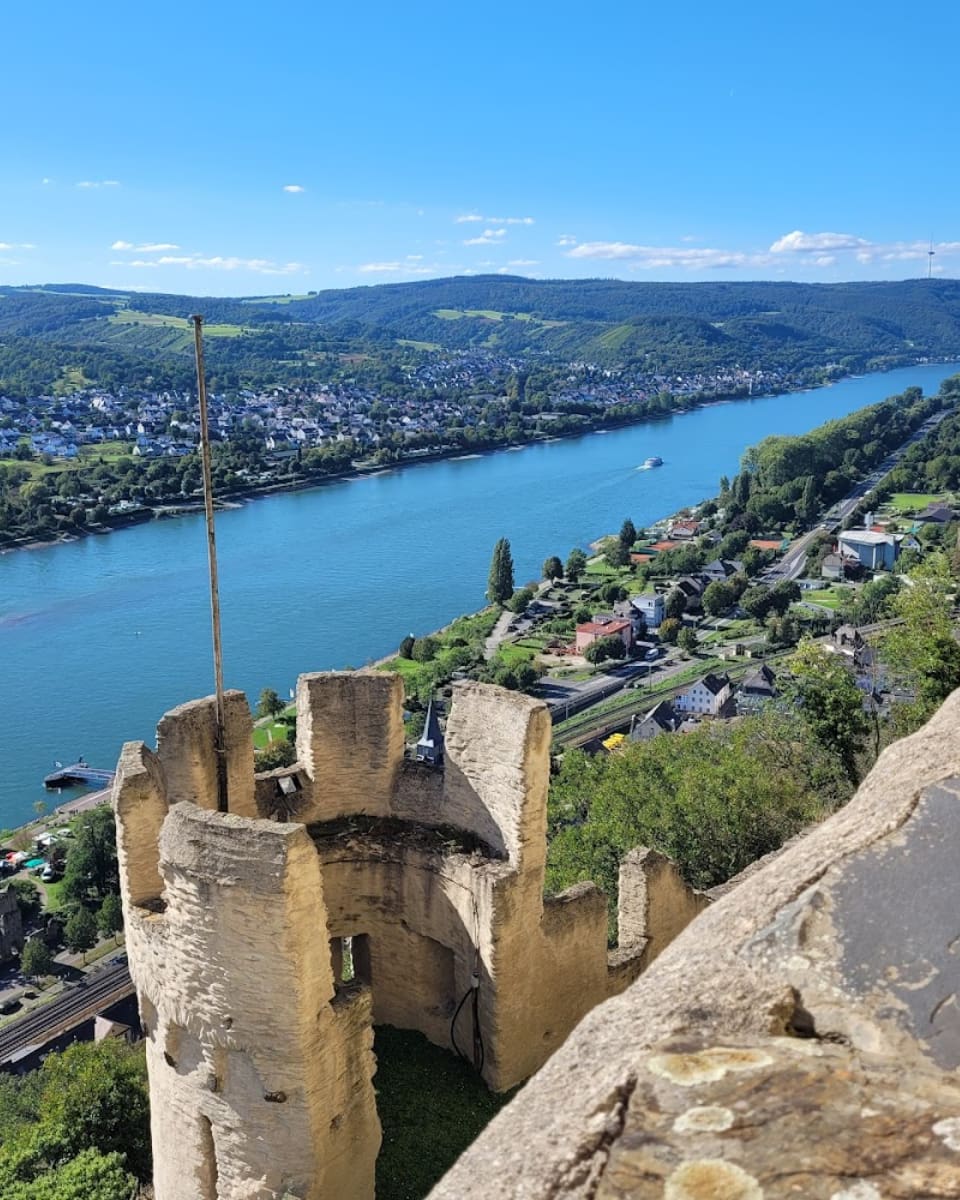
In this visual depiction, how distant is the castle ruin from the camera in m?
8.18

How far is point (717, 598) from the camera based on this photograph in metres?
77.4

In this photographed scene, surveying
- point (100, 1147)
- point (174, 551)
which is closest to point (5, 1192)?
point (100, 1147)

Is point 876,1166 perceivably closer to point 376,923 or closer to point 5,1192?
point 376,923

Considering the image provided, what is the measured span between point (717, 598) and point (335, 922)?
68526 mm

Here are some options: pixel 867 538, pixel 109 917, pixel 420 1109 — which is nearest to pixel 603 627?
pixel 867 538

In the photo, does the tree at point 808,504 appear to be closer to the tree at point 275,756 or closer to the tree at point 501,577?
the tree at point 501,577

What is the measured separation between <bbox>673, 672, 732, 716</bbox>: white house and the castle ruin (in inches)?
1682

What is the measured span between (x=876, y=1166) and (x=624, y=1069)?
1080 millimetres

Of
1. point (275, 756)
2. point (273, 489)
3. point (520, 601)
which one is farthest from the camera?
point (273, 489)

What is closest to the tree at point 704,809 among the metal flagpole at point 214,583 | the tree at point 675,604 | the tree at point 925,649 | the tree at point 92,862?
the tree at point 925,649

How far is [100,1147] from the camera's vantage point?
13.4m

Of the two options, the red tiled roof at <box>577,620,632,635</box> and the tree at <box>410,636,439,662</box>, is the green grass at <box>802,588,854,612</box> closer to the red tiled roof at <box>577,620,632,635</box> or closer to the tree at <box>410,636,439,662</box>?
the red tiled roof at <box>577,620,632,635</box>

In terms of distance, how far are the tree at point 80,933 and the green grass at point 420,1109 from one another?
1168 inches

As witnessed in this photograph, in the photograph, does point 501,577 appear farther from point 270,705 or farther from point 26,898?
point 26,898
